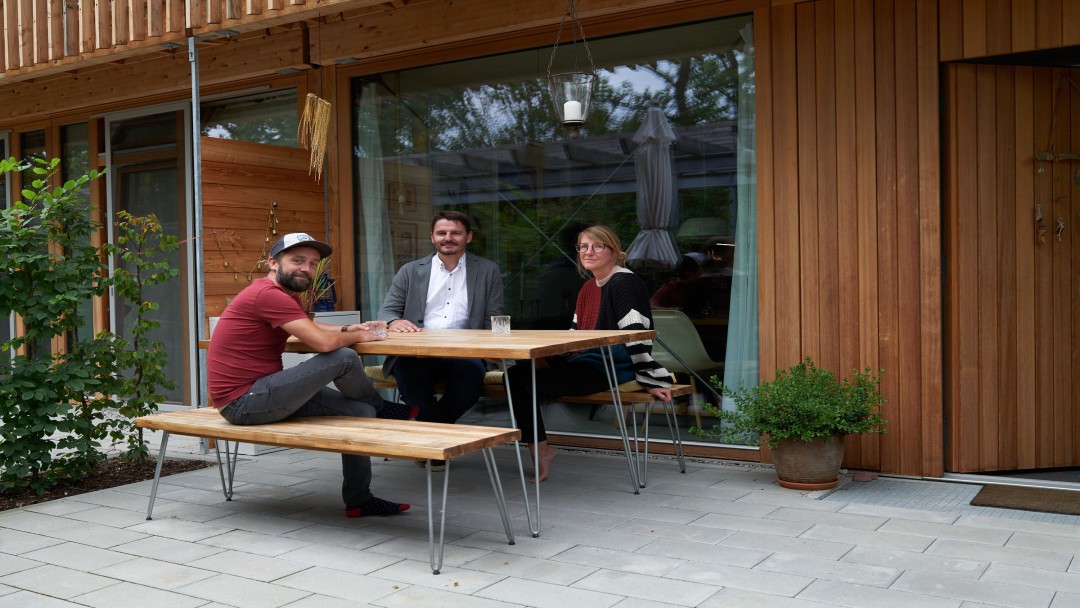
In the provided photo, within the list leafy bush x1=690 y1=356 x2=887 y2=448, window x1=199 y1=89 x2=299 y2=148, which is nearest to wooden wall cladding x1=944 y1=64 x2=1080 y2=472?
leafy bush x1=690 y1=356 x2=887 y2=448

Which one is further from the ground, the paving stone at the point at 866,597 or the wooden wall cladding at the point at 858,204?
the wooden wall cladding at the point at 858,204

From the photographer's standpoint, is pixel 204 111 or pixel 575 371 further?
pixel 204 111

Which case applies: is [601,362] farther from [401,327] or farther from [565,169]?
[565,169]

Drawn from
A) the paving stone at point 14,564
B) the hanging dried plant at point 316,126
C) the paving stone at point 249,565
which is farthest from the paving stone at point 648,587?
the hanging dried plant at point 316,126

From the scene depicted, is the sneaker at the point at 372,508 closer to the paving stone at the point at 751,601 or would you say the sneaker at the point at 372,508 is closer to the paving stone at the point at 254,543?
the paving stone at the point at 254,543

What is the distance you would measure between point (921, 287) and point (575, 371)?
1784mm

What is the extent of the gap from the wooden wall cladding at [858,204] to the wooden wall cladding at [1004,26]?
101 millimetres

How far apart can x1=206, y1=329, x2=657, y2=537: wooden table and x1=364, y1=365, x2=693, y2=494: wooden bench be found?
2.3 inches

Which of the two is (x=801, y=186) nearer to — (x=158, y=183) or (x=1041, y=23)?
(x=1041, y=23)

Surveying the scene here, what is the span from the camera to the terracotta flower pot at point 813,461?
4.68 metres

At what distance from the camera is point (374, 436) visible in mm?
3740

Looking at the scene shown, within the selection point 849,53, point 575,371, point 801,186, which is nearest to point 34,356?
point 575,371

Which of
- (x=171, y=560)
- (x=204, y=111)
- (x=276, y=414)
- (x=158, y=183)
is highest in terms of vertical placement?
(x=204, y=111)

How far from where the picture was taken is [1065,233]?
5121mm
